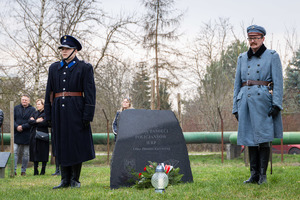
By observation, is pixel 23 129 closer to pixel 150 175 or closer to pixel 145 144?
pixel 145 144

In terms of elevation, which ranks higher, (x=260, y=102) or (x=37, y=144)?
(x=260, y=102)

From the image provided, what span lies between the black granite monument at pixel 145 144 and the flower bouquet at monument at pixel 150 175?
129 millimetres

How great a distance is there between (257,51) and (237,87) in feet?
1.89

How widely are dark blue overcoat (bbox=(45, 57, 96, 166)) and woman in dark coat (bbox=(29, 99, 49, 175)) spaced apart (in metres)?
4.22

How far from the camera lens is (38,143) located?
10.1 metres

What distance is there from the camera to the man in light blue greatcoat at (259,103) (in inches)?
213

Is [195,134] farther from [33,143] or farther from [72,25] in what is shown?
[33,143]

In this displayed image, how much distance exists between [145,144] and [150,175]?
1.81 feet

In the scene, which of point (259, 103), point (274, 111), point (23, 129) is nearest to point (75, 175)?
point (259, 103)

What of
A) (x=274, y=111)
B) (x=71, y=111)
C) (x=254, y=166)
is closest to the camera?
(x=274, y=111)

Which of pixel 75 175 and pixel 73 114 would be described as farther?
pixel 75 175

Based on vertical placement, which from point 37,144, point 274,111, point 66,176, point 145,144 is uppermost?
point 274,111

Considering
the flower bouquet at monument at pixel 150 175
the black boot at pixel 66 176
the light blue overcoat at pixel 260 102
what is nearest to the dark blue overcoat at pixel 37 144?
the black boot at pixel 66 176

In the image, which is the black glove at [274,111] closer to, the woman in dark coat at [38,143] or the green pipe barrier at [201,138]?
the woman in dark coat at [38,143]
